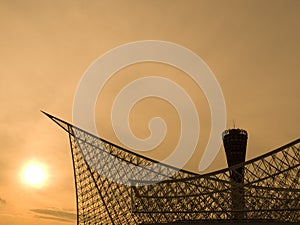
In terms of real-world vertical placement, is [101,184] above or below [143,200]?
above

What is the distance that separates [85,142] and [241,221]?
95.3 ft

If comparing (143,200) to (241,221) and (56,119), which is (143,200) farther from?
(56,119)

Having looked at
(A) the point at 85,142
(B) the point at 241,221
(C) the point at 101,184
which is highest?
(A) the point at 85,142

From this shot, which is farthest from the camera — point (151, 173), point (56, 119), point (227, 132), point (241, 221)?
point (227, 132)

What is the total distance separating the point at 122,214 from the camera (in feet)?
215

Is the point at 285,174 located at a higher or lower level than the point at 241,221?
higher

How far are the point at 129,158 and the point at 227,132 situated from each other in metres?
66.1

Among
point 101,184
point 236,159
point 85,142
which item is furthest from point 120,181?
point 236,159

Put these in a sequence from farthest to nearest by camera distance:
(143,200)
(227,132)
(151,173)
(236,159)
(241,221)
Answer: (227,132)
(236,159)
(151,173)
(143,200)
(241,221)

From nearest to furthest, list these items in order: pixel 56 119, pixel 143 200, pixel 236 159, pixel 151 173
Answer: pixel 143 200 → pixel 56 119 → pixel 151 173 → pixel 236 159

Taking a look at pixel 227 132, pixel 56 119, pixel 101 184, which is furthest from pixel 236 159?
pixel 56 119

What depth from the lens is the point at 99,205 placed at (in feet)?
209

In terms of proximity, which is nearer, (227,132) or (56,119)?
(56,119)

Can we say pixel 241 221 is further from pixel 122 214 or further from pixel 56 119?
pixel 56 119
